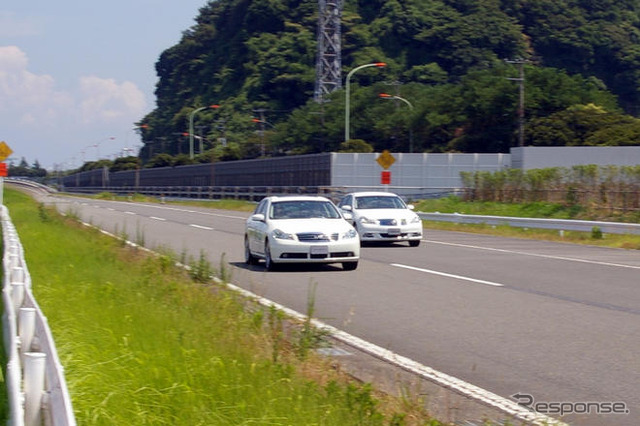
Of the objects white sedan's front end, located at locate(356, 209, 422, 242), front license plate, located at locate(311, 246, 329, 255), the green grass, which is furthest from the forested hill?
front license plate, located at locate(311, 246, 329, 255)

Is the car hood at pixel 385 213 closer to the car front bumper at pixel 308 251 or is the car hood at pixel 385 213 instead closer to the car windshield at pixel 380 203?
the car windshield at pixel 380 203

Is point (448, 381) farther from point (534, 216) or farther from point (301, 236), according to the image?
point (534, 216)

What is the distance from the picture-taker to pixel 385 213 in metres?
24.7

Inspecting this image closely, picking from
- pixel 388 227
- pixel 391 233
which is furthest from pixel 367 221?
pixel 391 233

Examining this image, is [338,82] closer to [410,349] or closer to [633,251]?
[633,251]

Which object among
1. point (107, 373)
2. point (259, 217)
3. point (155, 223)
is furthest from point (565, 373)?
point (155, 223)

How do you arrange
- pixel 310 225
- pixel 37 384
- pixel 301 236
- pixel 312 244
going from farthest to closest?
pixel 310 225, pixel 301 236, pixel 312 244, pixel 37 384

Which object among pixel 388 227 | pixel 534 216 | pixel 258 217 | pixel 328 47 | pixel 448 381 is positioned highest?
pixel 328 47

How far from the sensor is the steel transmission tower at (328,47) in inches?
3802

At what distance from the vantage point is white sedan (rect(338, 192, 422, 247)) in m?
24.3

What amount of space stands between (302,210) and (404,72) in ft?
318

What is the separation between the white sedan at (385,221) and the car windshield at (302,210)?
511 cm

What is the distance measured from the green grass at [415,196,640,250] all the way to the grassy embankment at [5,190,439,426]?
17524 mm

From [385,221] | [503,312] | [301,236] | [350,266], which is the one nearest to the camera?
[503,312]
